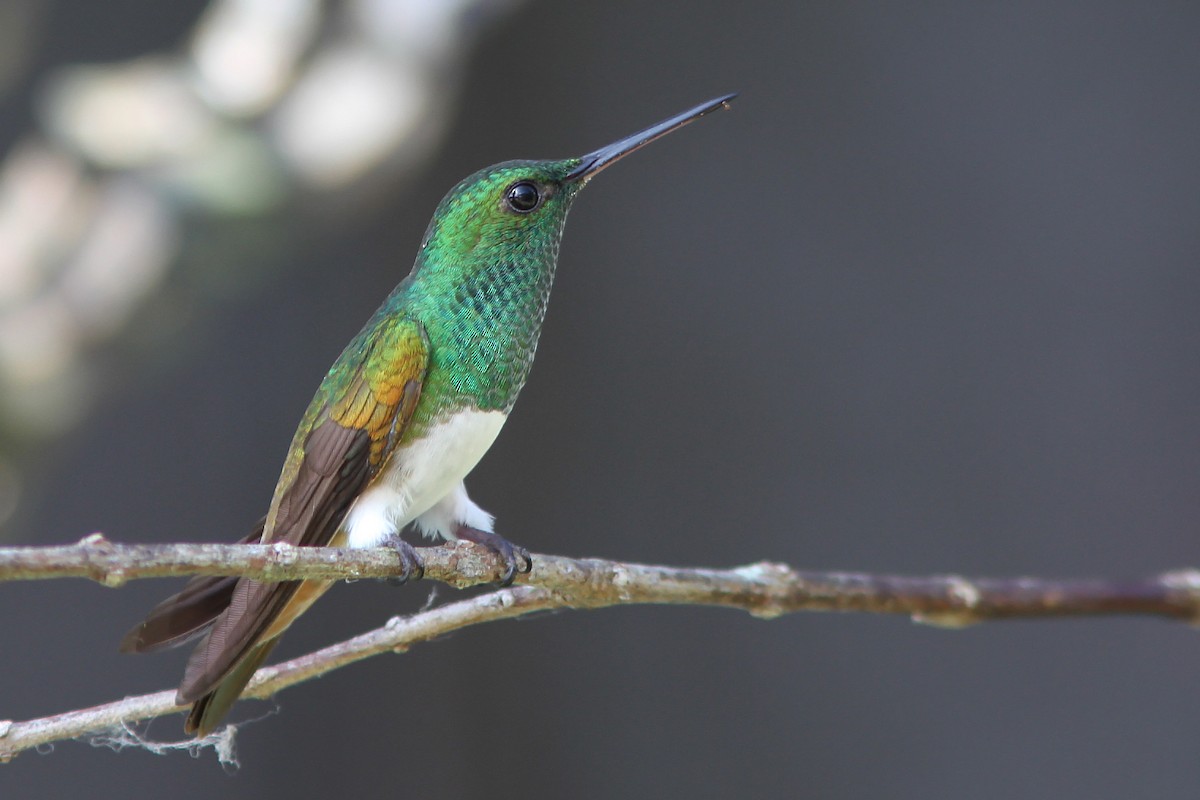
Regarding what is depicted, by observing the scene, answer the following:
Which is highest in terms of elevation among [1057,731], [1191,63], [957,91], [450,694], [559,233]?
[1191,63]

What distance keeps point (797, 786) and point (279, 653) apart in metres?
1.51

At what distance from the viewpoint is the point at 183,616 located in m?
1.19

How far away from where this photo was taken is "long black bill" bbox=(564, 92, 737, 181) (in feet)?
3.59

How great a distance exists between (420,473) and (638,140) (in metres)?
0.44

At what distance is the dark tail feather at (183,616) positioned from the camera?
3.78 feet

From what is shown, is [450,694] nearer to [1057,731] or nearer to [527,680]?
[527,680]

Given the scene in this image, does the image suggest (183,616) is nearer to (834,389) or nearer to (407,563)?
(407,563)

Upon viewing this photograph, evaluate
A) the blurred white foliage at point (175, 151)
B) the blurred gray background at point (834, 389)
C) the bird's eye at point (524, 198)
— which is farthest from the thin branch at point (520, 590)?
the blurred gray background at point (834, 389)

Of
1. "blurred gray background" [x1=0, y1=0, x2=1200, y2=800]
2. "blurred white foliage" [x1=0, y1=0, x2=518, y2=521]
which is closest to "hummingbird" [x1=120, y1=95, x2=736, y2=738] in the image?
"blurred white foliage" [x1=0, y1=0, x2=518, y2=521]

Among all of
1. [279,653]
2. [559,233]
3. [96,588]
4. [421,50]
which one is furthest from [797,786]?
[559,233]

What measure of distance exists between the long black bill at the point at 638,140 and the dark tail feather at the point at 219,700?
0.59 meters

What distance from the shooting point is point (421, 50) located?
229 centimetres

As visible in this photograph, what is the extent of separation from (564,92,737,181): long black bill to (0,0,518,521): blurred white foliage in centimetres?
111

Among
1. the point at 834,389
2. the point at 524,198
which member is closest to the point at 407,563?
the point at 524,198
